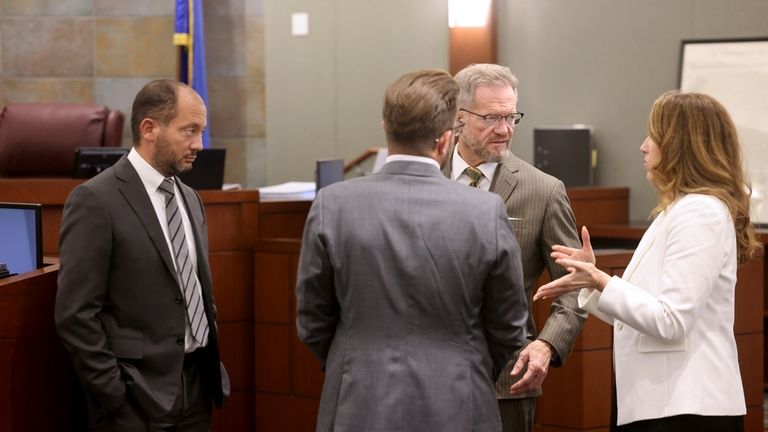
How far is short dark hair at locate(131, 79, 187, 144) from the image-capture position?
3215mm

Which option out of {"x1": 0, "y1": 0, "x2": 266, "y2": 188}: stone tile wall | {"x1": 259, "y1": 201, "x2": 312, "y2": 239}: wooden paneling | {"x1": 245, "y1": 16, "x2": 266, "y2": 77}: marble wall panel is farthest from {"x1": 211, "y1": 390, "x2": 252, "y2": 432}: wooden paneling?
{"x1": 245, "y1": 16, "x2": 266, "y2": 77}: marble wall panel

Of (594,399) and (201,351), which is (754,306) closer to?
(594,399)

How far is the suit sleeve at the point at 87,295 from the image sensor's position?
3.00m

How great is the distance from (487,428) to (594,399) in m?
2.31

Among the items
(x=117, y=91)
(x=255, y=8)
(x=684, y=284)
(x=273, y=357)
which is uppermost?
(x=255, y=8)

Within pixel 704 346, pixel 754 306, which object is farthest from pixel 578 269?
pixel 754 306

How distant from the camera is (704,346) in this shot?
2.65 m

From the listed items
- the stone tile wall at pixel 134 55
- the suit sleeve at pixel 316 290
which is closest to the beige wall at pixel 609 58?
the stone tile wall at pixel 134 55

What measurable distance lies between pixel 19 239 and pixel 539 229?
161 centimetres

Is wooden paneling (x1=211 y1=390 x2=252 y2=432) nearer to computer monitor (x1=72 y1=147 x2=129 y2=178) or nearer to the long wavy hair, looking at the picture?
computer monitor (x1=72 y1=147 x2=129 y2=178)

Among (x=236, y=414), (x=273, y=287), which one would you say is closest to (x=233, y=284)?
(x=273, y=287)

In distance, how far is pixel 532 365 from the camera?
9.14 ft

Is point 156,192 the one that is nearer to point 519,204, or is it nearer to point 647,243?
point 519,204

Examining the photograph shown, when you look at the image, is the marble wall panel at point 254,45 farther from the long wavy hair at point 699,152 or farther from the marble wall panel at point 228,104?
the long wavy hair at point 699,152
